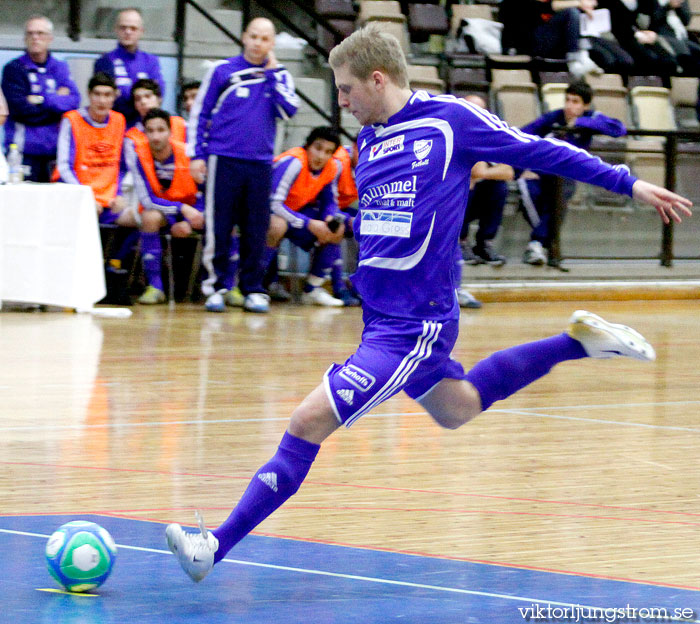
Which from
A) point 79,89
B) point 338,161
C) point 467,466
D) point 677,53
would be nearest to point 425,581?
point 467,466

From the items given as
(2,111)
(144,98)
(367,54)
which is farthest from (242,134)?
(367,54)

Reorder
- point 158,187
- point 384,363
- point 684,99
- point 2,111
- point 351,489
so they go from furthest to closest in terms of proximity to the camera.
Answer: point 684,99 → point 158,187 → point 2,111 → point 351,489 → point 384,363

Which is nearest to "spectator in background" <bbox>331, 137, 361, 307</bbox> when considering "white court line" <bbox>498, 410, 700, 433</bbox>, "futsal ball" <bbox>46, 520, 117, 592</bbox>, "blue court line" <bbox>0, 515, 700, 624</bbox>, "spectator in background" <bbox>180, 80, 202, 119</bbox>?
"spectator in background" <bbox>180, 80, 202, 119</bbox>

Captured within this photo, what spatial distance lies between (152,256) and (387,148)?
7481mm

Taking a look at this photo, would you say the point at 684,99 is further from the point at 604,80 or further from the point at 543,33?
the point at 543,33

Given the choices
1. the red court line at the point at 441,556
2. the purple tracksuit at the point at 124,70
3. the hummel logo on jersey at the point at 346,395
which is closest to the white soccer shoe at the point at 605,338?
the red court line at the point at 441,556

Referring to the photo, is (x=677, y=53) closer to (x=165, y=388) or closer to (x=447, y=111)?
(x=165, y=388)

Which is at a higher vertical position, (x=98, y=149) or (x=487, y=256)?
(x=98, y=149)

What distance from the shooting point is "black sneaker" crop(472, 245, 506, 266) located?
1262 cm

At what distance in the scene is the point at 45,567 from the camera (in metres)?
3.38

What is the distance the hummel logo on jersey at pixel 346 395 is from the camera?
3.32 meters

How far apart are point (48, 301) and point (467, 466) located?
603 cm

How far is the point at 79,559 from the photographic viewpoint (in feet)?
10.4

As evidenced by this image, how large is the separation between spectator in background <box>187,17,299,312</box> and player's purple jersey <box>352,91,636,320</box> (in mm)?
6684
